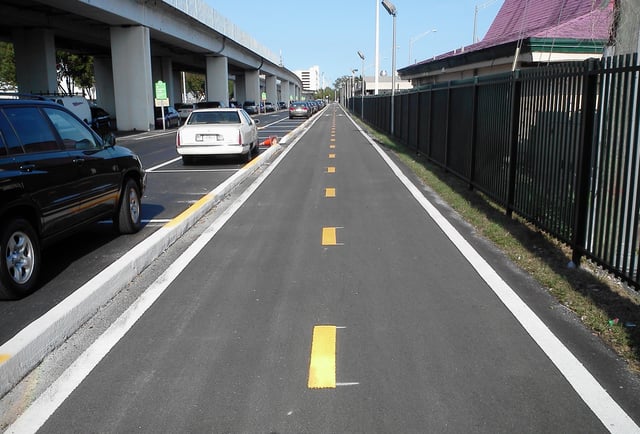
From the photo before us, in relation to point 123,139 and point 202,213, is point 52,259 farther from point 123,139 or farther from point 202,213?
point 123,139

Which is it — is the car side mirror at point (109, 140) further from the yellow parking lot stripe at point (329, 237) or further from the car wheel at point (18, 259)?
the yellow parking lot stripe at point (329, 237)

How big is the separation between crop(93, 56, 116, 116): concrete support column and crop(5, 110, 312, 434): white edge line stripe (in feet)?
162

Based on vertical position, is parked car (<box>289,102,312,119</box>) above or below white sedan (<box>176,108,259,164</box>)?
above

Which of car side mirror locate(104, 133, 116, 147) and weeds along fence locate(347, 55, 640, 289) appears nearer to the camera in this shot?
weeds along fence locate(347, 55, 640, 289)

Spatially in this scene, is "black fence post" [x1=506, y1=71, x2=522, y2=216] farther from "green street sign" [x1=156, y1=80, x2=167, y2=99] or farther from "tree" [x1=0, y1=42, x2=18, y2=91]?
"tree" [x1=0, y1=42, x2=18, y2=91]

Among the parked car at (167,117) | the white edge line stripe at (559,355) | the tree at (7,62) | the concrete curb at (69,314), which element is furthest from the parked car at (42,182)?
the tree at (7,62)

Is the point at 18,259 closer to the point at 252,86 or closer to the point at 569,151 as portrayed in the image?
the point at 569,151

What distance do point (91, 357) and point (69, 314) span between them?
2.01 feet

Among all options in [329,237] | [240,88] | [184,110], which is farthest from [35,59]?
[240,88]

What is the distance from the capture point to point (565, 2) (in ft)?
77.9

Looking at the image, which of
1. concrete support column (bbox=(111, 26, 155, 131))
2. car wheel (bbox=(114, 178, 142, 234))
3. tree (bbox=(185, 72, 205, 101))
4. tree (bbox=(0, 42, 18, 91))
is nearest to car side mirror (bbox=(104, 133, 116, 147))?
car wheel (bbox=(114, 178, 142, 234))

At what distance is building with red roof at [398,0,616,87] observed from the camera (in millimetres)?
17120

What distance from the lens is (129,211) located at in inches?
311

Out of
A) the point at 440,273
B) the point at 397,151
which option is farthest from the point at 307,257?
the point at 397,151
